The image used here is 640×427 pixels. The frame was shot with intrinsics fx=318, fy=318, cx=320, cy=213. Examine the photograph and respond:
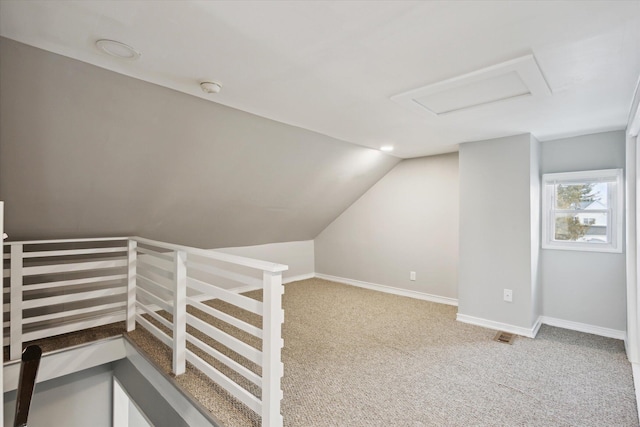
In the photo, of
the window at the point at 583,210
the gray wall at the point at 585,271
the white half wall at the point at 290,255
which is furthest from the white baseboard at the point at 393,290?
the window at the point at 583,210

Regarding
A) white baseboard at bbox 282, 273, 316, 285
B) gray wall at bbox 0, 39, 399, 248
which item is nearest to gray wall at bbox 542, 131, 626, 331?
gray wall at bbox 0, 39, 399, 248

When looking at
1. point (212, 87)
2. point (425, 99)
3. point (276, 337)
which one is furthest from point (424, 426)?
point (212, 87)

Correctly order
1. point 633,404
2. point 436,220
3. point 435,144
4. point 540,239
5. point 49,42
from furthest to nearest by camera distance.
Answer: point 436,220
point 435,144
point 540,239
point 633,404
point 49,42

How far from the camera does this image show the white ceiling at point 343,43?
4.55ft

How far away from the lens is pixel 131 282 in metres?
3.00

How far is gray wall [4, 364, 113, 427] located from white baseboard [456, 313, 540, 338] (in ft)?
12.5

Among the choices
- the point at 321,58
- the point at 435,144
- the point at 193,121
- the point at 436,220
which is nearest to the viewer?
the point at 321,58

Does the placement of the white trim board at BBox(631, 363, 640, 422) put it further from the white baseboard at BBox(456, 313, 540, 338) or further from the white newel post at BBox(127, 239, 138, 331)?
the white newel post at BBox(127, 239, 138, 331)

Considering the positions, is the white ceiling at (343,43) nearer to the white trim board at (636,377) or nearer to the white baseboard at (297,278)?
the white trim board at (636,377)

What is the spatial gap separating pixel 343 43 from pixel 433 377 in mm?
2418

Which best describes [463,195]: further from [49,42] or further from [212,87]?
[49,42]

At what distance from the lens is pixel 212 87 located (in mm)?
2152

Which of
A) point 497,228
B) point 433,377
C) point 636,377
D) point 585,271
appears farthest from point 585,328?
point 433,377

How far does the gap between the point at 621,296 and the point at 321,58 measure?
3760mm
